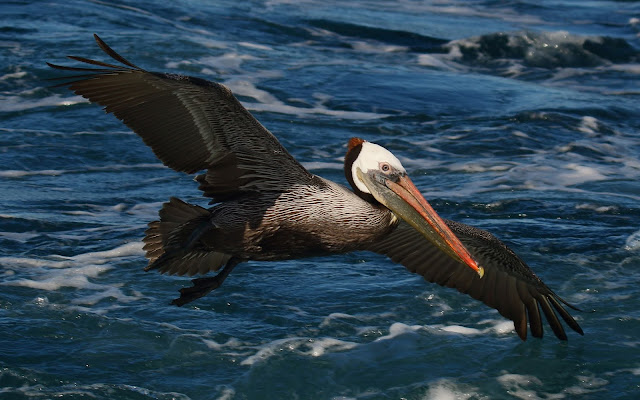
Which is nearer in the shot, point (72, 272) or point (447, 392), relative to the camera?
point (447, 392)

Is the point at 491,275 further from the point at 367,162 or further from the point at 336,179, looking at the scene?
the point at 336,179

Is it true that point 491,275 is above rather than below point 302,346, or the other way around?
above

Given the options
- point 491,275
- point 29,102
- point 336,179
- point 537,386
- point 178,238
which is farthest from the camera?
point 29,102

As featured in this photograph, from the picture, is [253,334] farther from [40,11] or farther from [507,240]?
[40,11]

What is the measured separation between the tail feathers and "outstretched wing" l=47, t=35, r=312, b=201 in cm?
23

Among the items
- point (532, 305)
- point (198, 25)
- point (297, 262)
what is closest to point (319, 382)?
point (532, 305)

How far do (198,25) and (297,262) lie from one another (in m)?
8.78

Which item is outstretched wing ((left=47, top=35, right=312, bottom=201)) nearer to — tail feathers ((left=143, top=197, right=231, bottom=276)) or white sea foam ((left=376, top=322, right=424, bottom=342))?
tail feathers ((left=143, top=197, right=231, bottom=276))

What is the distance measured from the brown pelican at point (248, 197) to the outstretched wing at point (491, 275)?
0.04ft

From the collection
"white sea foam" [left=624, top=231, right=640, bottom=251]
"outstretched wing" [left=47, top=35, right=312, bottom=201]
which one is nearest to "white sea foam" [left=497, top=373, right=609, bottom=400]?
"outstretched wing" [left=47, top=35, right=312, bottom=201]

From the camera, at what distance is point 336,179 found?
9930mm

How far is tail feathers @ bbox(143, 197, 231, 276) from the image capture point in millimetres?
6094

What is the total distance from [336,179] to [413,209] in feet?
13.6

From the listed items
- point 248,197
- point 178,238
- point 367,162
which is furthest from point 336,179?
point 367,162
